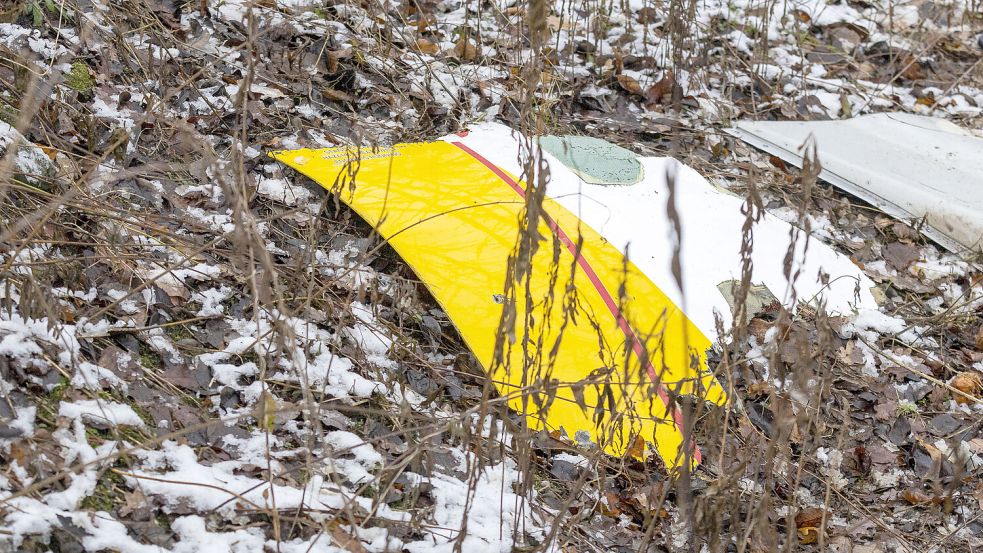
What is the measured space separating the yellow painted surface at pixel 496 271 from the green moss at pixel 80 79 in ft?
2.24

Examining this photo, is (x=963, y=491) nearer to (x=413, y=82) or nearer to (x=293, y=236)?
(x=293, y=236)

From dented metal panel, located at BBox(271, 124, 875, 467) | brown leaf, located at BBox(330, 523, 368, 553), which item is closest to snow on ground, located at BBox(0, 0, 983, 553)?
brown leaf, located at BBox(330, 523, 368, 553)

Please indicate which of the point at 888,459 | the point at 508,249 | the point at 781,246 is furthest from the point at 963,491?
the point at 508,249

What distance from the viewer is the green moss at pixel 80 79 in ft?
9.63

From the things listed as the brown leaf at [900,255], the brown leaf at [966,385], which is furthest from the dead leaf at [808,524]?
the brown leaf at [900,255]

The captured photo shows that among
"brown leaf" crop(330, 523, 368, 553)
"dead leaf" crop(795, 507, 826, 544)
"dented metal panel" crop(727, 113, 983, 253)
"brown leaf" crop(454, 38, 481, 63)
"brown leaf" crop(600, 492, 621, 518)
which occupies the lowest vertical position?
Answer: "dead leaf" crop(795, 507, 826, 544)

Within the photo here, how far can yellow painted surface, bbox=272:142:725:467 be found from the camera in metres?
2.40

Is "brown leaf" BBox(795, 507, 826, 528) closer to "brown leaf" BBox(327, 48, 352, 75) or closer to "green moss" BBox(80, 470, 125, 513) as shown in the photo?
"green moss" BBox(80, 470, 125, 513)

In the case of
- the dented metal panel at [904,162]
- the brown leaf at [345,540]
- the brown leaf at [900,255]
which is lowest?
the brown leaf at [345,540]

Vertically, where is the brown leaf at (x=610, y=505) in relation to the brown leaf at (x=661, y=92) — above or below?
below

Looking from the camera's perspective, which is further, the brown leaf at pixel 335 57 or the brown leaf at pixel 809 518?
the brown leaf at pixel 335 57

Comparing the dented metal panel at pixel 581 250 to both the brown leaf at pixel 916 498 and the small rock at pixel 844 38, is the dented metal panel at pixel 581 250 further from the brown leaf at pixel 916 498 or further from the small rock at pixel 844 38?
the small rock at pixel 844 38

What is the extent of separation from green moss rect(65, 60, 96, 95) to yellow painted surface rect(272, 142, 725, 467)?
683 millimetres

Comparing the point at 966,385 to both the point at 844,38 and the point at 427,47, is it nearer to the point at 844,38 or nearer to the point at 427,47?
the point at 427,47
